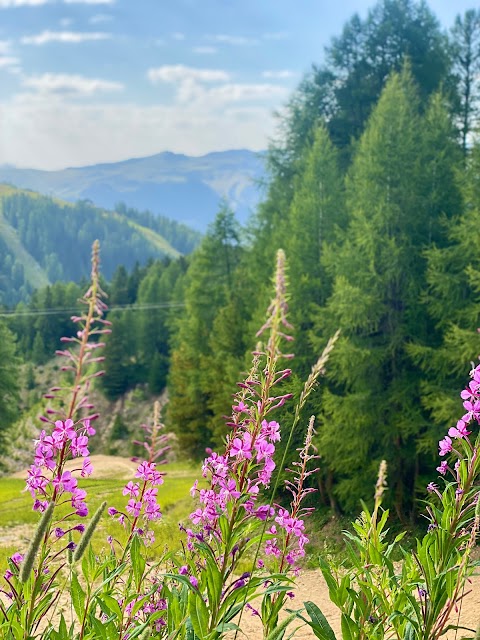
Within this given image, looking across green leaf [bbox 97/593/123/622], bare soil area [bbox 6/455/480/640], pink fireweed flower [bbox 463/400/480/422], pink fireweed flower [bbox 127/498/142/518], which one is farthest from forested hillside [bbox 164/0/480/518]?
green leaf [bbox 97/593/123/622]

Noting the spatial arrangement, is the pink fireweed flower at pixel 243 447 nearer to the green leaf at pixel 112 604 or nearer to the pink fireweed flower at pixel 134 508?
the green leaf at pixel 112 604

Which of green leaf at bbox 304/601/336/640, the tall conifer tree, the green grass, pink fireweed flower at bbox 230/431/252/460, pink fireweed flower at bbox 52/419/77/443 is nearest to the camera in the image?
pink fireweed flower at bbox 52/419/77/443

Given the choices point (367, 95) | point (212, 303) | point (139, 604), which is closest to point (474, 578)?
point (139, 604)

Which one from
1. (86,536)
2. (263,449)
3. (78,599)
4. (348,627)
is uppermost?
(263,449)

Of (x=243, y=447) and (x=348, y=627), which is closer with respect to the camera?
(x=243, y=447)

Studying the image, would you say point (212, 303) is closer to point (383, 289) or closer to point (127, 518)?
point (383, 289)

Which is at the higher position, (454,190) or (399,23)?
(399,23)

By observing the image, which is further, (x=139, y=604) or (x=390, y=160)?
(x=390, y=160)

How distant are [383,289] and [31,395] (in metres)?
68.5

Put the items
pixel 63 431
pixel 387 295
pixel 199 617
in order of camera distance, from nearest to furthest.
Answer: pixel 63 431
pixel 199 617
pixel 387 295

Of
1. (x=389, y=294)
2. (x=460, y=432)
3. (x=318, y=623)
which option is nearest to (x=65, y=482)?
(x=318, y=623)

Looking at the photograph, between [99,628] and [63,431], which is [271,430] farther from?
[99,628]

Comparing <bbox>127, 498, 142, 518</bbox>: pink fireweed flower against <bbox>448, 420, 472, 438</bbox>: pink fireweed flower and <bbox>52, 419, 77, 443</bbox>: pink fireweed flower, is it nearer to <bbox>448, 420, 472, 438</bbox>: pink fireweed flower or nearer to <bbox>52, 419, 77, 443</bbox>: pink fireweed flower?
<bbox>52, 419, 77, 443</bbox>: pink fireweed flower

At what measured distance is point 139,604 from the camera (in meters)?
3.15
